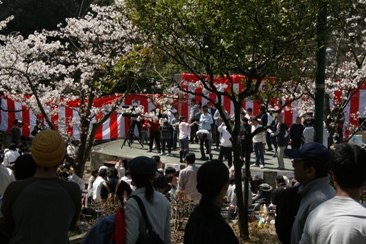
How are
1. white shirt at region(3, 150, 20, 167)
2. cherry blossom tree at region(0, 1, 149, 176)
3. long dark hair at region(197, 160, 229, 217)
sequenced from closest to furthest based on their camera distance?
long dark hair at region(197, 160, 229, 217), cherry blossom tree at region(0, 1, 149, 176), white shirt at region(3, 150, 20, 167)

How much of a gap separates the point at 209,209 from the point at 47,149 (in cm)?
119

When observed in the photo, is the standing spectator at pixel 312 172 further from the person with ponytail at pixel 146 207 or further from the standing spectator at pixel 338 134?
the standing spectator at pixel 338 134

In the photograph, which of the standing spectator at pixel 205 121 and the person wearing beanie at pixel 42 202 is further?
the standing spectator at pixel 205 121

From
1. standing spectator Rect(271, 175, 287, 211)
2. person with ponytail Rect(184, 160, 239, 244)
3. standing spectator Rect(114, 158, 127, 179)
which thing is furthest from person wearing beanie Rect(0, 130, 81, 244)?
standing spectator Rect(114, 158, 127, 179)

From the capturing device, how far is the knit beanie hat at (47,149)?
3852mm

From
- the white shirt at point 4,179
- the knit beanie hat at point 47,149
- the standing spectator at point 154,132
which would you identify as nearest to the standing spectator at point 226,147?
the standing spectator at point 154,132

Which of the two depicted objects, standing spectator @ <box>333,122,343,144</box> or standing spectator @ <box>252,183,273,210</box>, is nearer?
standing spectator @ <box>252,183,273,210</box>

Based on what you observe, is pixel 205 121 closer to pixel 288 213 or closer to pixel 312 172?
pixel 288 213

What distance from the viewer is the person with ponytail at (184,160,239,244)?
3.60 meters

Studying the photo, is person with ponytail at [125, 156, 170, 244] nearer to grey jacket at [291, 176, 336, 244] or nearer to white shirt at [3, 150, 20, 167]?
grey jacket at [291, 176, 336, 244]

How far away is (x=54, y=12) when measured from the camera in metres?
29.4

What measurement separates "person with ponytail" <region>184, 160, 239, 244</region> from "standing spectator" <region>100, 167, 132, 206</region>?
5127 mm

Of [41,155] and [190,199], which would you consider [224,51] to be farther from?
[41,155]

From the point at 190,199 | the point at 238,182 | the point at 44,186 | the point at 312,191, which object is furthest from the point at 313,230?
the point at 190,199
